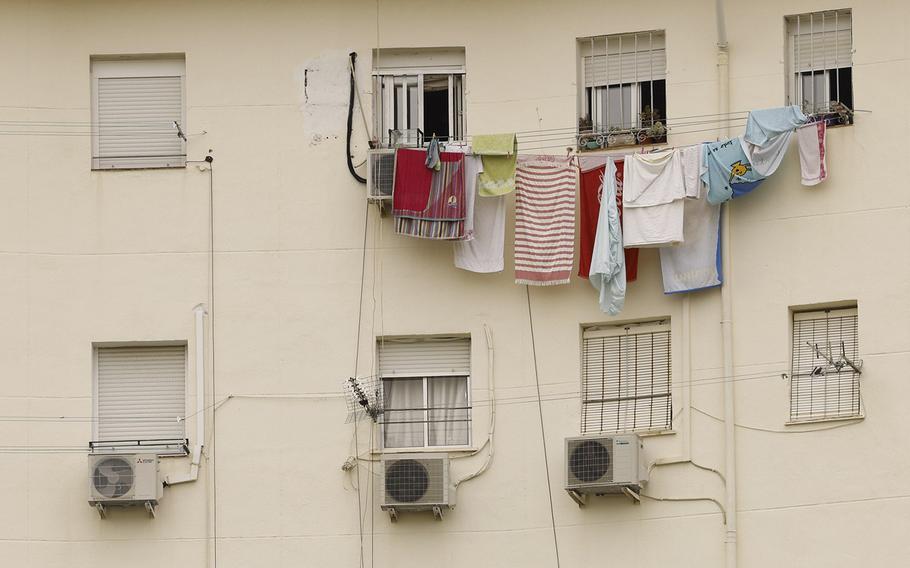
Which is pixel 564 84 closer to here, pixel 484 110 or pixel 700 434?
pixel 484 110

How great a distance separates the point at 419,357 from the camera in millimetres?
28531

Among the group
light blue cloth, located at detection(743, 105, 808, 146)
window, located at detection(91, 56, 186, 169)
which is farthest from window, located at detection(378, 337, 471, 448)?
light blue cloth, located at detection(743, 105, 808, 146)

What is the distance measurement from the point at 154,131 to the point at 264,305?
2651 millimetres

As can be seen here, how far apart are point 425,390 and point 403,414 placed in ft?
1.28

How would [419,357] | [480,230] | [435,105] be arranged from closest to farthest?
1. [480,230]
2. [419,357]
3. [435,105]

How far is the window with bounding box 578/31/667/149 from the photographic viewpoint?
93.1 feet

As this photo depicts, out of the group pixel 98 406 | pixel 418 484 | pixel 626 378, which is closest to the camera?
pixel 418 484

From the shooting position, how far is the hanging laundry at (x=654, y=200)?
27281 millimetres

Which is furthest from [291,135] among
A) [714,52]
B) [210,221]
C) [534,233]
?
[714,52]

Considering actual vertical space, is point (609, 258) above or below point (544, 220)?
below

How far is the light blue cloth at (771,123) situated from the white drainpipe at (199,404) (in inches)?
269

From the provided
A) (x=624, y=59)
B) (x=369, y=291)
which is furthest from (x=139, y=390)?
(x=624, y=59)

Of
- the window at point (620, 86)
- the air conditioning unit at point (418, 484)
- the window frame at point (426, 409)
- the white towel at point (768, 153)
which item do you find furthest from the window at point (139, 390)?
the white towel at point (768, 153)

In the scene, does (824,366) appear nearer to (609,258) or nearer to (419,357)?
(609,258)
